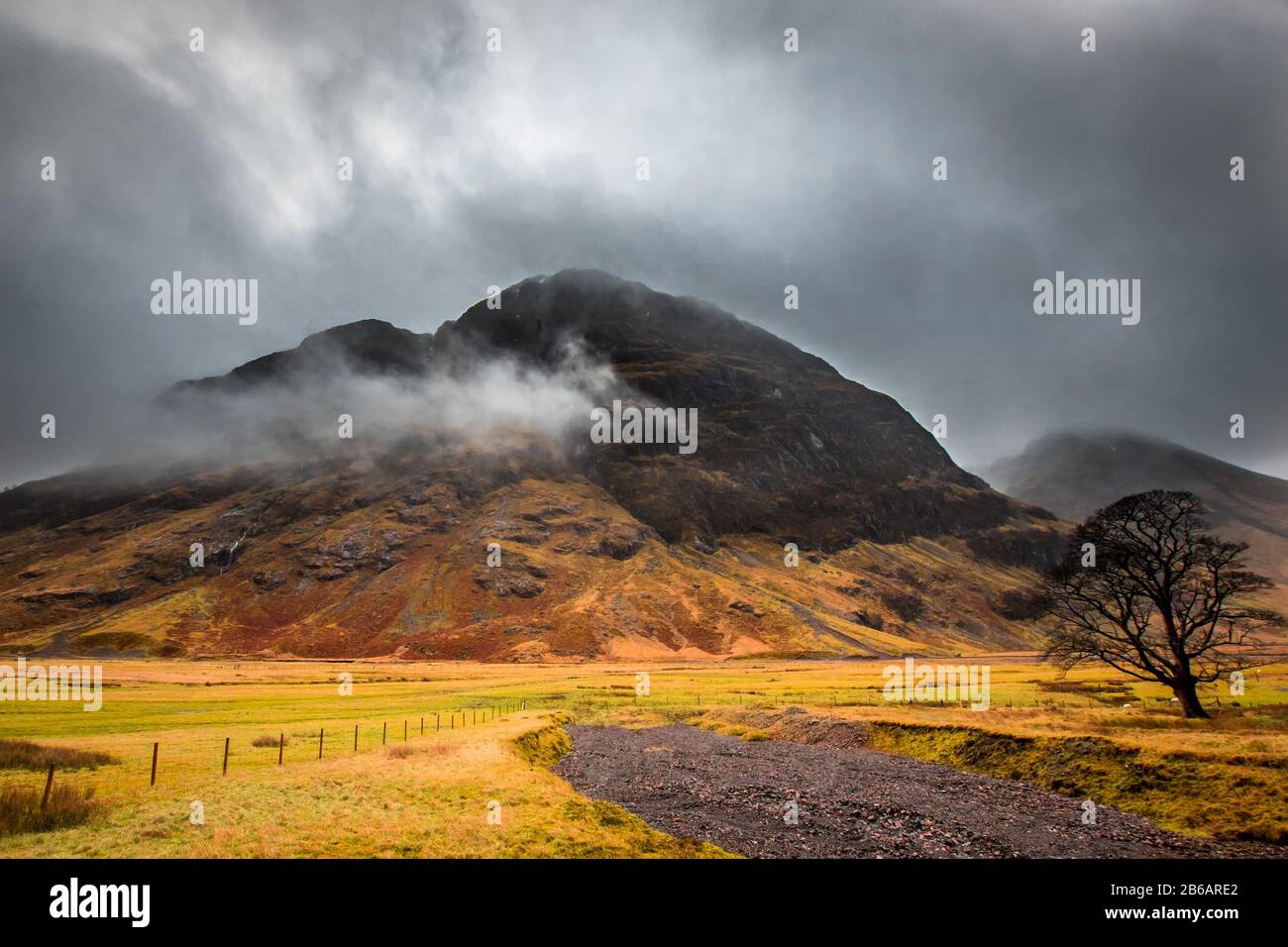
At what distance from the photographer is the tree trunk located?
38781 millimetres

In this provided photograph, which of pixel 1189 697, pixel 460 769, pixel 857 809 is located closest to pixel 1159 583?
pixel 1189 697

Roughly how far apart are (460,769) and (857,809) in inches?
738

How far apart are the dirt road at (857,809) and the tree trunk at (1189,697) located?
57.0 ft

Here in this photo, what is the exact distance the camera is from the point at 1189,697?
3931 cm

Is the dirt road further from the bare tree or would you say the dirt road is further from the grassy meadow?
the bare tree

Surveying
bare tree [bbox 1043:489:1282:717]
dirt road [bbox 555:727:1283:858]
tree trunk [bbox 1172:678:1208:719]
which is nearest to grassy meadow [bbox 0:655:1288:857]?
tree trunk [bbox 1172:678:1208:719]

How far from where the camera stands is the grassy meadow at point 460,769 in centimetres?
1906

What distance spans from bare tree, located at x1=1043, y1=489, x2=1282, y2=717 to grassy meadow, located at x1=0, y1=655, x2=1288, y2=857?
3.69 metres

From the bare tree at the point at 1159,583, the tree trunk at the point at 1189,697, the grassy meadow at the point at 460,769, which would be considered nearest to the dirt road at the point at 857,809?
the grassy meadow at the point at 460,769

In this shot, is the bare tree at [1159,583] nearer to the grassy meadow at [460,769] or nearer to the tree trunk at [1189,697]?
the tree trunk at [1189,697]

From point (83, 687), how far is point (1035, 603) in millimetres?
121261

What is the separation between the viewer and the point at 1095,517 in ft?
154
